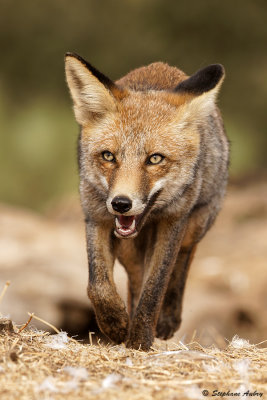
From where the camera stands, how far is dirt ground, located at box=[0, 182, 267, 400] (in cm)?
304

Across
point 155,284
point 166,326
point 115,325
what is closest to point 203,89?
point 155,284

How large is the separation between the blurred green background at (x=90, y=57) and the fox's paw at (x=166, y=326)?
10.8 m

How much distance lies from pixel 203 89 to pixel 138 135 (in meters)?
0.65

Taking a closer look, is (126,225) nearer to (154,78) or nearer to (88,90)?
(88,90)

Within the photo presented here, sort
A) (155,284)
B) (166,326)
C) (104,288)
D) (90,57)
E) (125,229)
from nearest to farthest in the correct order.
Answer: (125,229) < (104,288) < (155,284) < (166,326) < (90,57)

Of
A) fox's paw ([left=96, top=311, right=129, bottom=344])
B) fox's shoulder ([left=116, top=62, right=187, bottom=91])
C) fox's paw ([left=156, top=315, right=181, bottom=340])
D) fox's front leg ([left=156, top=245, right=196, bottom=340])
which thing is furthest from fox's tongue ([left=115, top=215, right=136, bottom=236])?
fox's paw ([left=156, top=315, right=181, bottom=340])

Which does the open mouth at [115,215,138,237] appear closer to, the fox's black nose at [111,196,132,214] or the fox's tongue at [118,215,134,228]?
the fox's tongue at [118,215,134,228]

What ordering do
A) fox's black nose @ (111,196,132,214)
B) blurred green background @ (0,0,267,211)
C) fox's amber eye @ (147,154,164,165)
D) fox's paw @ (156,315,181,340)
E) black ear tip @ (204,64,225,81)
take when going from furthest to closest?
blurred green background @ (0,0,267,211)
fox's paw @ (156,315,181,340)
black ear tip @ (204,64,225,81)
fox's amber eye @ (147,154,164,165)
fox's black nose @ (111,196,132,214)

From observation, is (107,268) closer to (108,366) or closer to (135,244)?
(135,244)

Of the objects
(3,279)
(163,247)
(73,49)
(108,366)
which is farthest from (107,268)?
(73,49)

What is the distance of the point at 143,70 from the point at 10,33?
1166 cm

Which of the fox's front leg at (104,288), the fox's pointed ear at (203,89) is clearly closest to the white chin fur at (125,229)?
the fox's front leg at (104,288)

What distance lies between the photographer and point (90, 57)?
1591 cm

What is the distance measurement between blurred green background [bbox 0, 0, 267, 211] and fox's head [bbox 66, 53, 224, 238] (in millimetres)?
11433
